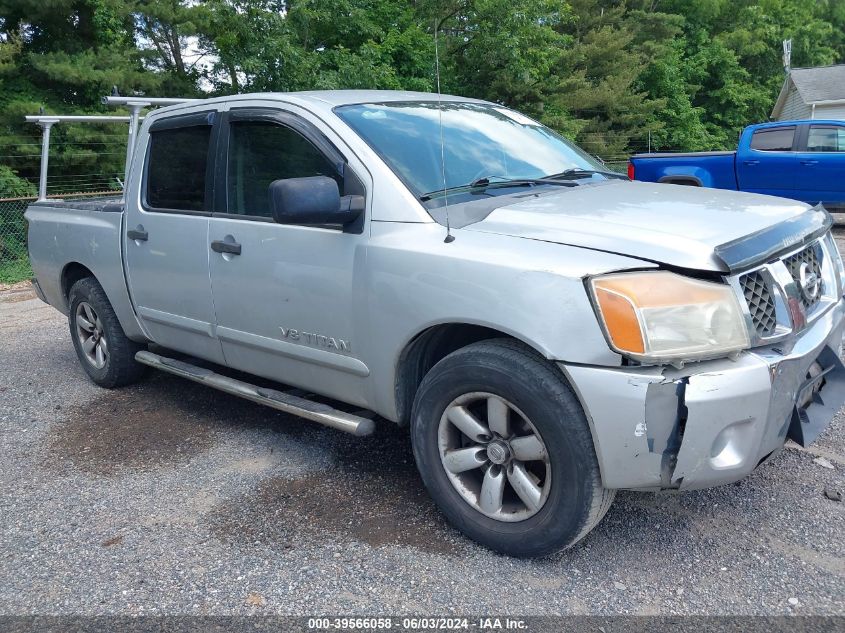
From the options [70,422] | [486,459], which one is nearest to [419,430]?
[486,459]

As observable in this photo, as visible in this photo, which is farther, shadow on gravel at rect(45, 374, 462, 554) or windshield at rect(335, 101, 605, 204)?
windshield at rect(335, 101, 605, 204)

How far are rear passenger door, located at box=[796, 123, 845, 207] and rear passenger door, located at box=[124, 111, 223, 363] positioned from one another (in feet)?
33.1

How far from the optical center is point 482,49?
60.9 ft

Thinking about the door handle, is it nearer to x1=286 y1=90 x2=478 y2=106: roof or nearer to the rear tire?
x1=286 y1=90 x2=478 y2=106: roof

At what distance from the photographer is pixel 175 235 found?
4.18 m

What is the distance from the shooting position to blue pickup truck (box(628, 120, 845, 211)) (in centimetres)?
1156

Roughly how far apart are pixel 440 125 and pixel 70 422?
299 cm

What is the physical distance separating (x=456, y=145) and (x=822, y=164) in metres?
9.97

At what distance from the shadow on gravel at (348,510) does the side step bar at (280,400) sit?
335 millimetres

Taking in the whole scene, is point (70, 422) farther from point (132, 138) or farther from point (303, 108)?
point (303, 108)

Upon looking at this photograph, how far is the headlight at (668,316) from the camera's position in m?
2.47

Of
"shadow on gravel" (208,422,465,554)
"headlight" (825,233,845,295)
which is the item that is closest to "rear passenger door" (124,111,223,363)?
"shadow on gravel" (208,422,465,554)

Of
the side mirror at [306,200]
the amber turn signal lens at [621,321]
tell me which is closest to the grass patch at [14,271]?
the side mirror at [306,200]

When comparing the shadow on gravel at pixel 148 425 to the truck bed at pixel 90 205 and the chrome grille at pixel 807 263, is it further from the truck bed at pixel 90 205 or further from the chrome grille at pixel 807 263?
the chrome grille at pixel 807 263
